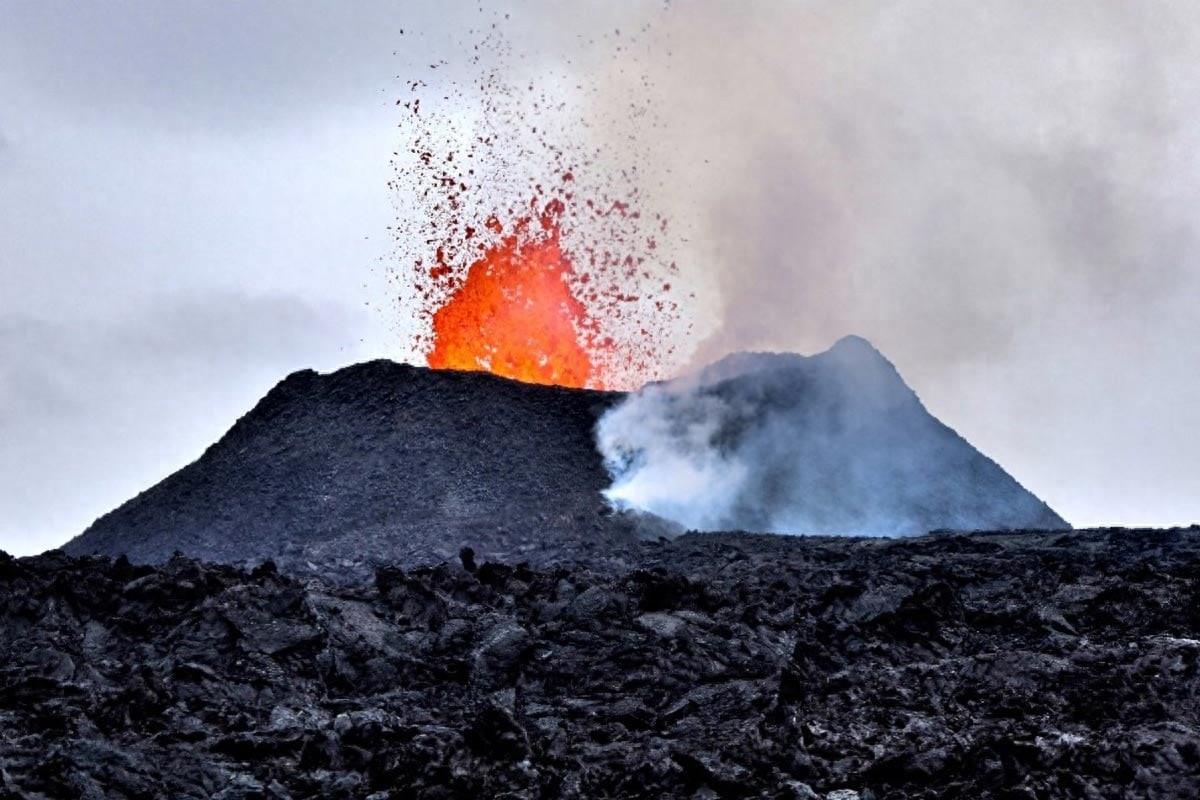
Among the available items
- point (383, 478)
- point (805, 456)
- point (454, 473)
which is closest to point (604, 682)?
point (454, 473)

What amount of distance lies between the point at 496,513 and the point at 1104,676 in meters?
24.7

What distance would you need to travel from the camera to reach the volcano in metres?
41.1

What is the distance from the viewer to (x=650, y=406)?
171 feet

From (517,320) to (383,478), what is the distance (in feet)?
54.8

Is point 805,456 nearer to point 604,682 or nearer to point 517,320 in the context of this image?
point 517,320

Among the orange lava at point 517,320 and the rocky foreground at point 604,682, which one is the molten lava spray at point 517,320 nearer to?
the orange lava at point 517,320

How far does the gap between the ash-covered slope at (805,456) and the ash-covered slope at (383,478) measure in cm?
222

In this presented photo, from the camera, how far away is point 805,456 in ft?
169

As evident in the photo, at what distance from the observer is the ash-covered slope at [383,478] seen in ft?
134

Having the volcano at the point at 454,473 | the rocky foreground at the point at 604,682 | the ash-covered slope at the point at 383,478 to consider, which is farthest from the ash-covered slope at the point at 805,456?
the rocky foreground at the point at 604,682

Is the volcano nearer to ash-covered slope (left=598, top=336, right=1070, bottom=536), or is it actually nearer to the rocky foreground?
ash-covered slope (left=598, top=336, right=1070, bottom=536)

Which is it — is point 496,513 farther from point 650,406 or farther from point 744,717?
→ point 744,717

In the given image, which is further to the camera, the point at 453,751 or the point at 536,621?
the point at 536,621

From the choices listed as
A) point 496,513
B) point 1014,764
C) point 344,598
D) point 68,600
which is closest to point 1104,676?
point 1014,764
